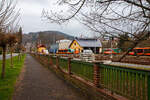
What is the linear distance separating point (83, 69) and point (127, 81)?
2849 mm

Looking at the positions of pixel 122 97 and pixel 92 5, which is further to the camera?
pixel 92 5

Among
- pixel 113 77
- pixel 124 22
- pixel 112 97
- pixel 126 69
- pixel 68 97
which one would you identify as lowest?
pixel 68 97

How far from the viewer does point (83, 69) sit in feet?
21.2

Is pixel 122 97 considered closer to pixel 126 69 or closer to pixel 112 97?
pixel 112 97

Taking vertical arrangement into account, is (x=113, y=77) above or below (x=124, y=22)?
below

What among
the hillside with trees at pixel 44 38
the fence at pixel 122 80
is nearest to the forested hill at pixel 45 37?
the hillside with trees at pixel 44 38

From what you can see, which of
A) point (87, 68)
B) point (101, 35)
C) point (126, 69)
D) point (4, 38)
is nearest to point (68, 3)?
point (101, 35)

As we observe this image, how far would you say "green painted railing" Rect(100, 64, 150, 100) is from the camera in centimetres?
331

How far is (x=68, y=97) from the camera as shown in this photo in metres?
5.46

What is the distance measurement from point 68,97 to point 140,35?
10.6ft

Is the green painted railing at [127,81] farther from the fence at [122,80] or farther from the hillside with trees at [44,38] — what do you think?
the hillside with trees at [44,38]

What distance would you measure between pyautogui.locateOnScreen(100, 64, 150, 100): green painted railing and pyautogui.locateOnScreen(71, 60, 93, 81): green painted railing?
0.96 metres

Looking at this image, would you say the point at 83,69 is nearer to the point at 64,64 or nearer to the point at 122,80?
the point at 122,80

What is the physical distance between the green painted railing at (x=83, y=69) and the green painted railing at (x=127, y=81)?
96 centimetres
